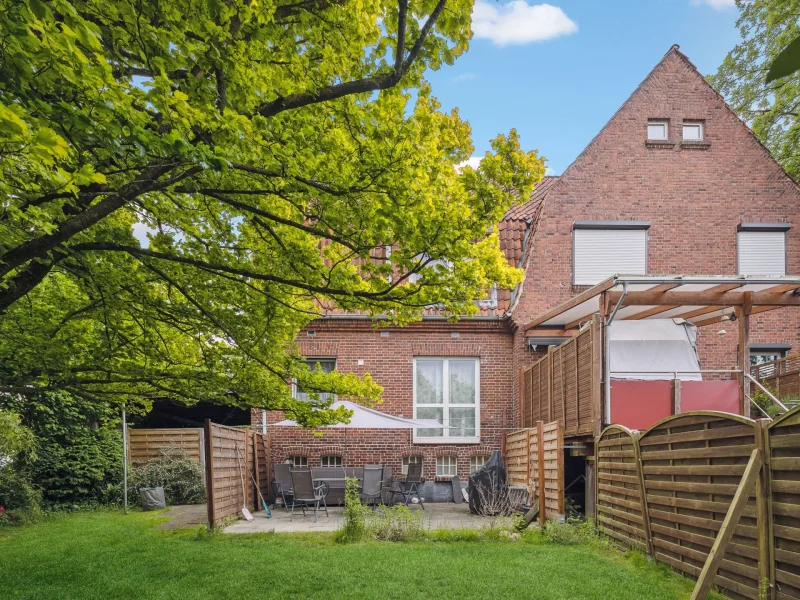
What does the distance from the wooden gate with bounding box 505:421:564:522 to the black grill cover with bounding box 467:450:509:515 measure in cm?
38

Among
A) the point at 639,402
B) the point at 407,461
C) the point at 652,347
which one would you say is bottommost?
the point at 407,461

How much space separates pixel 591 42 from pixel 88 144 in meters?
8.85

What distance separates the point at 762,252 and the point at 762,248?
0.31 feet

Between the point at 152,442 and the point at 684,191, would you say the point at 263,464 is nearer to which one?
the point at 152,442

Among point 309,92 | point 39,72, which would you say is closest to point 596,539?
point 309,92

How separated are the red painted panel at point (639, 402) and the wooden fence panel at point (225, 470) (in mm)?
6240

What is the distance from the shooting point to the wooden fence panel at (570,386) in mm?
10344

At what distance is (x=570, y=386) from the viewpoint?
1180 cm

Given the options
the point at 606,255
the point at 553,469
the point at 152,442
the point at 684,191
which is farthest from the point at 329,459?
the point at 684,191

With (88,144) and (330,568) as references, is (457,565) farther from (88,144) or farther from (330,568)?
(88,144)

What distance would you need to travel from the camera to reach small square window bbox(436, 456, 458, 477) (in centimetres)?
1596

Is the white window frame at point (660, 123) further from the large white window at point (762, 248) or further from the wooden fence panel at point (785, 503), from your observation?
the wooden fence panel at point (785, 503)

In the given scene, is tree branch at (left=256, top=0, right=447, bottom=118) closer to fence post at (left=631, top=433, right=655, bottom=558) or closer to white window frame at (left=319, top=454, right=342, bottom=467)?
fence post at (left=631, top=433, right=655, bottom=558)

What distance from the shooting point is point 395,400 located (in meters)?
16.2
